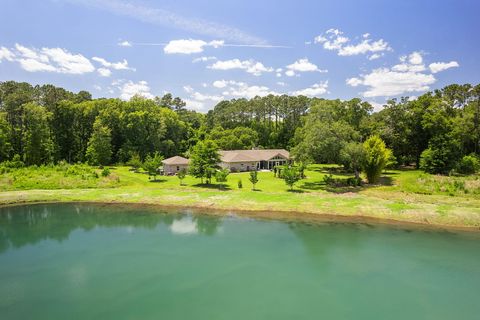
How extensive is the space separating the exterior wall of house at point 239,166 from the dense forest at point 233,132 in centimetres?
773

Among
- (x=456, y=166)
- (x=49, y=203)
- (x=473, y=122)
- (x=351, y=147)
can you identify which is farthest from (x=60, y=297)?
(x=473, y=122)

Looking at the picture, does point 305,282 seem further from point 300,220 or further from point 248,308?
point 300,220

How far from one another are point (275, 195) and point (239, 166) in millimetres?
21211

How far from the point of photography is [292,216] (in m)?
29.7

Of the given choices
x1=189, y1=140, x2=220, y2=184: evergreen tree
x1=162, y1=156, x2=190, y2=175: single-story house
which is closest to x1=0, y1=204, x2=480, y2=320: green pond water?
x1=189, y1=140, x2=220, y2=184: evergreen tree

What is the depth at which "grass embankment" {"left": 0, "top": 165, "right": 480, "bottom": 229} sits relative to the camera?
29359mm

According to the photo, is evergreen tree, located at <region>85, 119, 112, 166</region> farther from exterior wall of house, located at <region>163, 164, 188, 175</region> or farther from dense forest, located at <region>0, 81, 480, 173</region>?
exterior wall of house, located at <region>163, 164, 188, 175</region>

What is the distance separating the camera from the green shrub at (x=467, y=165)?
4956 cm

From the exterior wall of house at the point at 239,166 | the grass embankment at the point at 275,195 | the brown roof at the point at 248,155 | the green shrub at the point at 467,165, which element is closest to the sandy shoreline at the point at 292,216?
the grass embankment at the point at 275,195

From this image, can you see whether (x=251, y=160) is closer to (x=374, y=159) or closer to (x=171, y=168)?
(x=171, y=168)

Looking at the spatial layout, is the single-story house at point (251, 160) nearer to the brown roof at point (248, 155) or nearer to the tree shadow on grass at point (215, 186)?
the brown roof at point (248, 155)

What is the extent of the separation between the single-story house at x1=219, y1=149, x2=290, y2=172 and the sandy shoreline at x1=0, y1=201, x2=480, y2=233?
23.0m

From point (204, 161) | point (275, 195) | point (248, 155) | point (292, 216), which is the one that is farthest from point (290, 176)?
point (248, 155)

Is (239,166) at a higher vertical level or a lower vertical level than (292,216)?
higher
